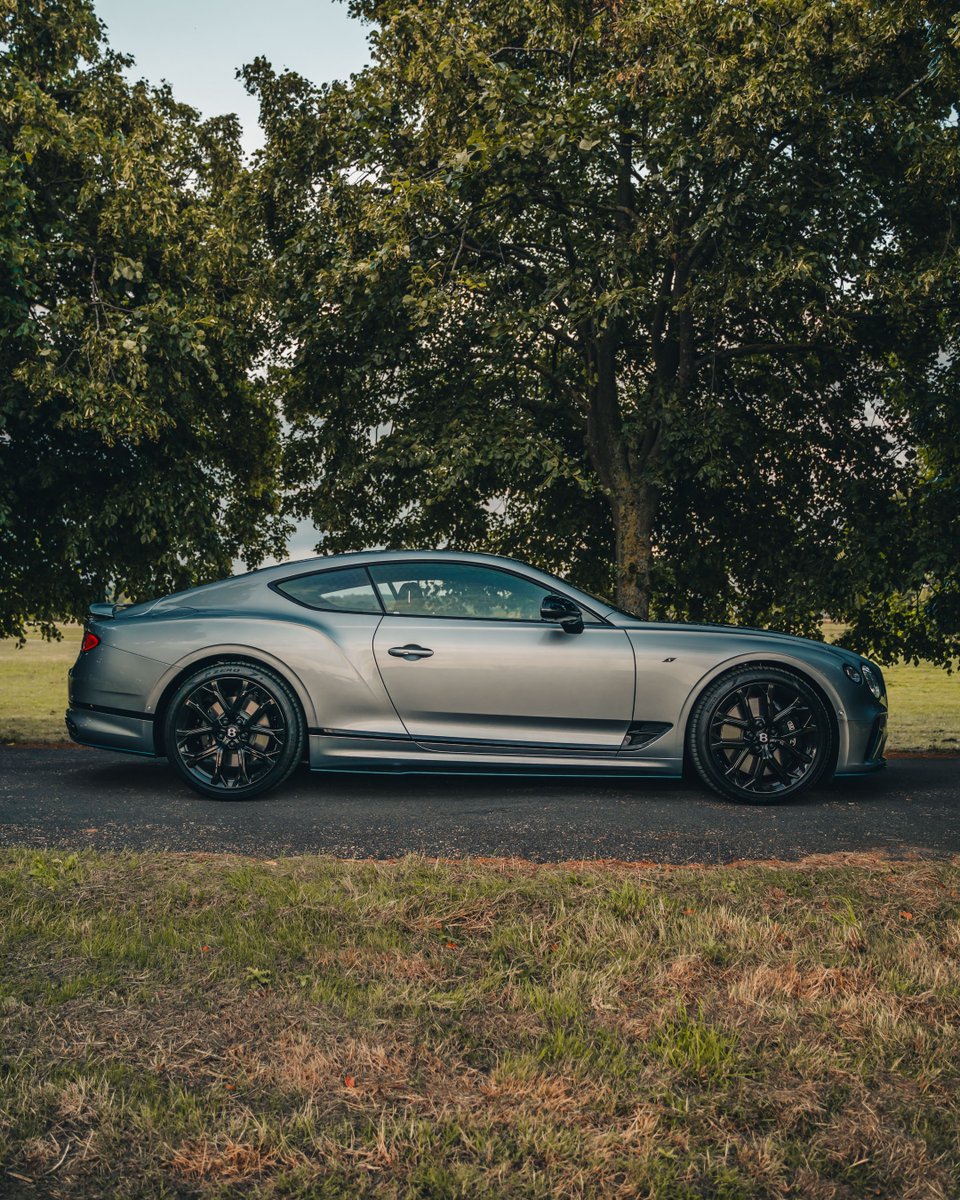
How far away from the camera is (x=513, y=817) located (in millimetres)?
6184

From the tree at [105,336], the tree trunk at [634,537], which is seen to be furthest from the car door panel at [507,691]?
the tree trunk at [634,537]

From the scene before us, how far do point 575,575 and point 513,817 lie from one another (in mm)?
8880

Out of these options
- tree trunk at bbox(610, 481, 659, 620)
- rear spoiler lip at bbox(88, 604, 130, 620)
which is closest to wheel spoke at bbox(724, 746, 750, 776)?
rear spoiler lip at bbox(88, 604, 130, 620)

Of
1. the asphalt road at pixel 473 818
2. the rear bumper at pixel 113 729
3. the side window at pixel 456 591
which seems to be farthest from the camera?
the side window at pixel 456 591

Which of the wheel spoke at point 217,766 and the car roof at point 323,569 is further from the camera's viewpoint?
the car roof at point 323,569

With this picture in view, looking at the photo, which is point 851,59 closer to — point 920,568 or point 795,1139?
point 920,568

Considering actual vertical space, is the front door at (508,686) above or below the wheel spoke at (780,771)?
above

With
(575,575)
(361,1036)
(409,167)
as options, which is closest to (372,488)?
(575,575)

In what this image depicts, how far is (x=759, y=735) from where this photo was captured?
267 inches

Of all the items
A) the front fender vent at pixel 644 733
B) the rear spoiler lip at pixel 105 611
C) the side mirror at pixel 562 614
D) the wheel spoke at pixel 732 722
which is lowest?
the front fender vent at pixel 644 733

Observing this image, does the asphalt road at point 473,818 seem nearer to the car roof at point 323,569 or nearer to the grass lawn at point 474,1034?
the grass lawn at point 474,1034

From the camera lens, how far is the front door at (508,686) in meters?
6.66

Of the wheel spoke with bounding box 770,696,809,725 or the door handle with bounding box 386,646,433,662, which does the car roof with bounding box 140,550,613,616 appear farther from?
the wheel spoke with bounding box 770,696,809,725

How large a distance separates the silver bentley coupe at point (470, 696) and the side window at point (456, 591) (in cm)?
1
